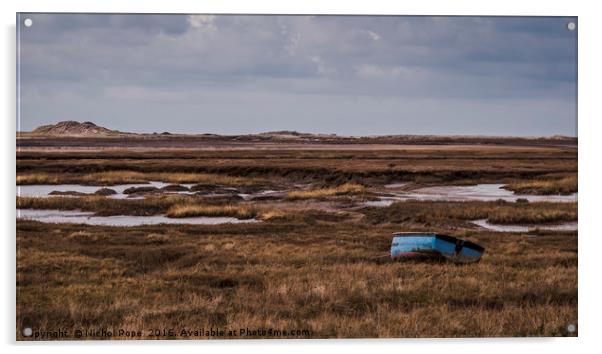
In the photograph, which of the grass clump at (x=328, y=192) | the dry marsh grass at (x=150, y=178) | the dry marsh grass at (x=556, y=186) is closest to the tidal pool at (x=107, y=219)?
the dry marsh grass at (x=150, y=178)

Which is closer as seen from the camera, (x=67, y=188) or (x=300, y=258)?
(x=300, y=258)

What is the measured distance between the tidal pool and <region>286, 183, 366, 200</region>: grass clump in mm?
762

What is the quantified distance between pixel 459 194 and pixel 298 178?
90.4 inches

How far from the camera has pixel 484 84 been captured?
1054cm

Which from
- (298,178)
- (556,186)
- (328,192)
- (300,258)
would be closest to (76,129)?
(298,178)

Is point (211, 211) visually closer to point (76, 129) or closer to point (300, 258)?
point (300, 258)

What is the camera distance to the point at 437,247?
1064cm

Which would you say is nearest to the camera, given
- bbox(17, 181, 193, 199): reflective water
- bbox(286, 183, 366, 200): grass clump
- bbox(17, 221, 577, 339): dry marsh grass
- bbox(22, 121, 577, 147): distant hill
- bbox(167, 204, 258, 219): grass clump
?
bbox(17, 221, 577, 339): dry marsh grass

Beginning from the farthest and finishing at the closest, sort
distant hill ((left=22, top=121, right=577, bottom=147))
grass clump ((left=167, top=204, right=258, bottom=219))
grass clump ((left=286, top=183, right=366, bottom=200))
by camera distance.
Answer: grass clump ((left=286, top=183, right=366, bottom=200)) < grass clump ((left=167, top=204, right=258, bottom=219)) < distant hill ((left=22, top=121, right=577, bottom=147))

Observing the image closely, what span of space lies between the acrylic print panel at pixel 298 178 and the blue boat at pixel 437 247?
28mm

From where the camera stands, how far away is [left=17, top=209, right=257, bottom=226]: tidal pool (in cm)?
1012

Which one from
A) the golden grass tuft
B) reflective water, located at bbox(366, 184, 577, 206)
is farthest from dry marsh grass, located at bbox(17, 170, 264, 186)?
reflective water, located at bbox(366, 184, 577, 206)

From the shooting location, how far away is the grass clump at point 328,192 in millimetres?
10875

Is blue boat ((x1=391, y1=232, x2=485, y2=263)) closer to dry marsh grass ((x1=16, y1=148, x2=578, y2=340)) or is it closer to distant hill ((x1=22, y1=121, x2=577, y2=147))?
dry marsh grass ((x1=16, y1=148, x2=578, y2=340))
